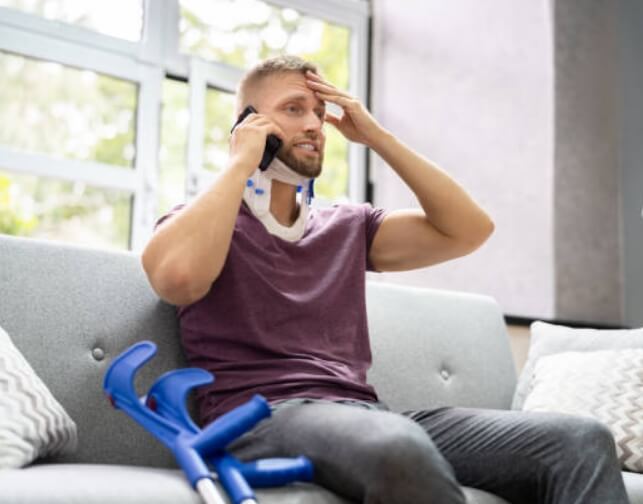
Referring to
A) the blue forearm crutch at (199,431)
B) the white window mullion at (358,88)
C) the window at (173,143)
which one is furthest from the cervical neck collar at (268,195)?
the white window mullion at (358,88)

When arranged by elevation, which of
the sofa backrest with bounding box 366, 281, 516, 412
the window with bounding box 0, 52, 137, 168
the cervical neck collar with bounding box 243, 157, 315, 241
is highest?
the window with bounding box 0, 52, 137, 168

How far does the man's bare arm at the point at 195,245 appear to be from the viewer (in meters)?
1.54

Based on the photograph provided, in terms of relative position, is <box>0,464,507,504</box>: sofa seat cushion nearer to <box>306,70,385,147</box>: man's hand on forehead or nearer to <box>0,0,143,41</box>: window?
<box>306,70,385,147</box>: man's hand on forehead

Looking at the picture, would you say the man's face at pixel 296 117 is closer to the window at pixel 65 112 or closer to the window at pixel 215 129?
the window at pixel 65 112

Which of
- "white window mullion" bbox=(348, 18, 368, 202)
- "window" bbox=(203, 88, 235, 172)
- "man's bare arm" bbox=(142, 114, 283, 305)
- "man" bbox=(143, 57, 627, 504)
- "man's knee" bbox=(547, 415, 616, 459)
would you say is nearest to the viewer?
"man" bbox=(143, 57, 627, 504)

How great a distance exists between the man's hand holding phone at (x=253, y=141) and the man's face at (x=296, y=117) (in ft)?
0.08

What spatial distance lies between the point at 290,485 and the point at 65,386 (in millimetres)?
557

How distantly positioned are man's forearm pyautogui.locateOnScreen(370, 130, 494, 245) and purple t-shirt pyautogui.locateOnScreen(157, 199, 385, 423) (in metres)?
0.20

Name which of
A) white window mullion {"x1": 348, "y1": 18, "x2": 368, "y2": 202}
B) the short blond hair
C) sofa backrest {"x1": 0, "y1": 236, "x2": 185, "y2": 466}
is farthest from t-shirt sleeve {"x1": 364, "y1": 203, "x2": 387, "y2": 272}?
white window mullion {"x1": 348, "y1": 18, "x2": 368, "y2": 202}

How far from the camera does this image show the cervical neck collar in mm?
1773

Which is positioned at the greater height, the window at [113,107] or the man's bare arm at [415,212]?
the window at [113,107]

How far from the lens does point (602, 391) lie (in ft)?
6.64

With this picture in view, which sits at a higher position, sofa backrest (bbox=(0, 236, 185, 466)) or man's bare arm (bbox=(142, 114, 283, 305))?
man's bare arm (bbox=(142, 114, 283, 305))

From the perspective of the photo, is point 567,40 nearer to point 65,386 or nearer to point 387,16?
point 387,16
